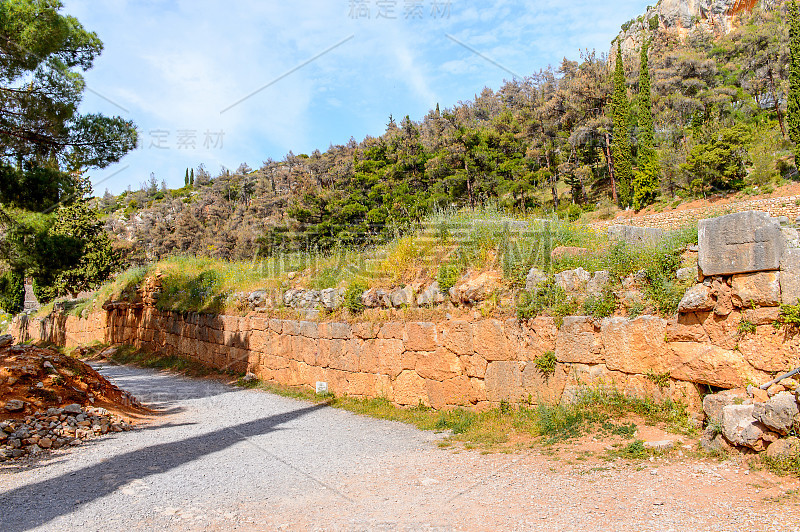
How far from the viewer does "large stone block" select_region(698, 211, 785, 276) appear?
501 centimetres

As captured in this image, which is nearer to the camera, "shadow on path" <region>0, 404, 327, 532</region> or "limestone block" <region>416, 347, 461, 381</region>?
"shadow on path" <region>0, 404, 327, 532</region>

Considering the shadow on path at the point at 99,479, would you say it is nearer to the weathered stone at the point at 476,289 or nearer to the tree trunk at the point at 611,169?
the weathered stone at the point at 476,289

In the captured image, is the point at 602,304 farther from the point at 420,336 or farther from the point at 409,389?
the point at 409,389

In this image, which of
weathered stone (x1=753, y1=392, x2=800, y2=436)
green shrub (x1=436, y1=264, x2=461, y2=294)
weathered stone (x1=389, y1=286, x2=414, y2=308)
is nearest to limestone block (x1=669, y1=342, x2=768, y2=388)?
weathered stone (x1=753, y1=392, x2=800, y2=436)

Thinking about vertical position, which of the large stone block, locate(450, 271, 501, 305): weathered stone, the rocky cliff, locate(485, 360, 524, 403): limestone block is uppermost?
the rocky cliff

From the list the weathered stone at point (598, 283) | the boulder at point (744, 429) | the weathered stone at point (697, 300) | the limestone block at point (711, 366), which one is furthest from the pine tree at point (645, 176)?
the boulder at point (744, 429)

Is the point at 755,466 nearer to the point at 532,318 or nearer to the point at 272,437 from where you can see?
the point at 532,318

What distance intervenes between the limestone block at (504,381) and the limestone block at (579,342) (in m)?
0.69

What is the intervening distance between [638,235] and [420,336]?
12.0ft

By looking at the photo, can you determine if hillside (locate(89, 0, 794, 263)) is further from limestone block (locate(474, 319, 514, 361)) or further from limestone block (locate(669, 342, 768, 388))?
limestone block (locate(669, 342, 768, 388))

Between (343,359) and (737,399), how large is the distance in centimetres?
664

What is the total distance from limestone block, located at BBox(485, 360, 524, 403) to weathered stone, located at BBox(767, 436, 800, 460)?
299cm

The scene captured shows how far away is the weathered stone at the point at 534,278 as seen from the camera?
700cm

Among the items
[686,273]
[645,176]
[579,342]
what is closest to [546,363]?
[579,342]
